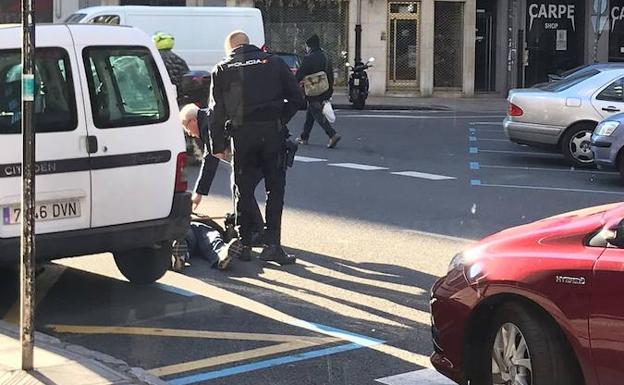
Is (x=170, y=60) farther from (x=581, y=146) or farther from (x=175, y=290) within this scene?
(x=175, y=290)

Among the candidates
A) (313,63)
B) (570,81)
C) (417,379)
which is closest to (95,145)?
(417,379)

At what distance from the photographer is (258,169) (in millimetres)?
8102

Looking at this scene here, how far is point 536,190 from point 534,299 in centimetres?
839

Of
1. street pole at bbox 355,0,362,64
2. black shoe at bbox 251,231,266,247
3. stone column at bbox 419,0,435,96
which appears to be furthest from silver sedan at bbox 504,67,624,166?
stone column at bbox 419,0,435,96

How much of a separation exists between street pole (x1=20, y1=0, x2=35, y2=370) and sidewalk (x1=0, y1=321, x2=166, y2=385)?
0.16m

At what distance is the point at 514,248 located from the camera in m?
4.38

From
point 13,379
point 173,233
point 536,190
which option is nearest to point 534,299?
point 13,379

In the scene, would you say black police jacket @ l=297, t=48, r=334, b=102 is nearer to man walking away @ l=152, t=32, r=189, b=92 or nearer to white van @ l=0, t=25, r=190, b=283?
man walking away @ l=152, t=32, r=189, b=92

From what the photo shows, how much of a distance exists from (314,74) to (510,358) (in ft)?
38.5

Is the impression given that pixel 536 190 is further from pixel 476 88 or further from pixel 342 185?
pixel 476 88

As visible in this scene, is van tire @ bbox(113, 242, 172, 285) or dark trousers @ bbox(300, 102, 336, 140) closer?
van tire @ bbox(113, 242, 172, 285)

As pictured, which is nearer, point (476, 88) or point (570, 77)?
point (570, 77)

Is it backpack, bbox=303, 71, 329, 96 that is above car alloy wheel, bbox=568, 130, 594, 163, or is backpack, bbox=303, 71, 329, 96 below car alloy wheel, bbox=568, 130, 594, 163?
above

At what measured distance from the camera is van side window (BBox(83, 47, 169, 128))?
21.7ft
